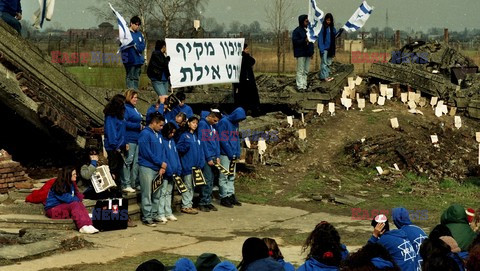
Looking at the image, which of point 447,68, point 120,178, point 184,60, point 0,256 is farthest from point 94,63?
point 0,256

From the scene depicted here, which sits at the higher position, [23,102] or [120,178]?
[23,102]

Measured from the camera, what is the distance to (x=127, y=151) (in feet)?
56.9

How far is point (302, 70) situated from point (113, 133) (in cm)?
982

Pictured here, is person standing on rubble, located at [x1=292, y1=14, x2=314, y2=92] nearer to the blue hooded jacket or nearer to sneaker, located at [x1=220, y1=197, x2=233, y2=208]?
sneaker, located at [x1=220, y1=197, x2=233, y2=208]

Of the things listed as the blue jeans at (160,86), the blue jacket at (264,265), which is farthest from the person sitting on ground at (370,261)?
the blue jeans at (160,86)

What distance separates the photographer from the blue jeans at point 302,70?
2561 cm

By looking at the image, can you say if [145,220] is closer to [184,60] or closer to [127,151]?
[127,151]

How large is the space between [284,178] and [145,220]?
17.0 feet

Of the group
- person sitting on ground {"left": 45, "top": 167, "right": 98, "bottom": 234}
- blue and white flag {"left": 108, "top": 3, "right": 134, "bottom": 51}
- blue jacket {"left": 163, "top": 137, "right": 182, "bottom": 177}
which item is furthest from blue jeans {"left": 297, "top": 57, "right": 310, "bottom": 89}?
person sitting on ground {"left": 45, "top": 167, "right": 98, "bottom": 234}

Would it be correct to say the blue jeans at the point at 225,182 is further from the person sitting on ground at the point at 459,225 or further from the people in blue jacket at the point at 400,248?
the people in blue jacket at the point at 400,248

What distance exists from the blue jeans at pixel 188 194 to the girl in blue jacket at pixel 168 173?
1.65ft

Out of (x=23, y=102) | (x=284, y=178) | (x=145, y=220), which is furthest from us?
(x=284, y=178)

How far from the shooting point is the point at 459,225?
445 inches

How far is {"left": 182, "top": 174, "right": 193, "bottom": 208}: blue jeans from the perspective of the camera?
17.7 meters
